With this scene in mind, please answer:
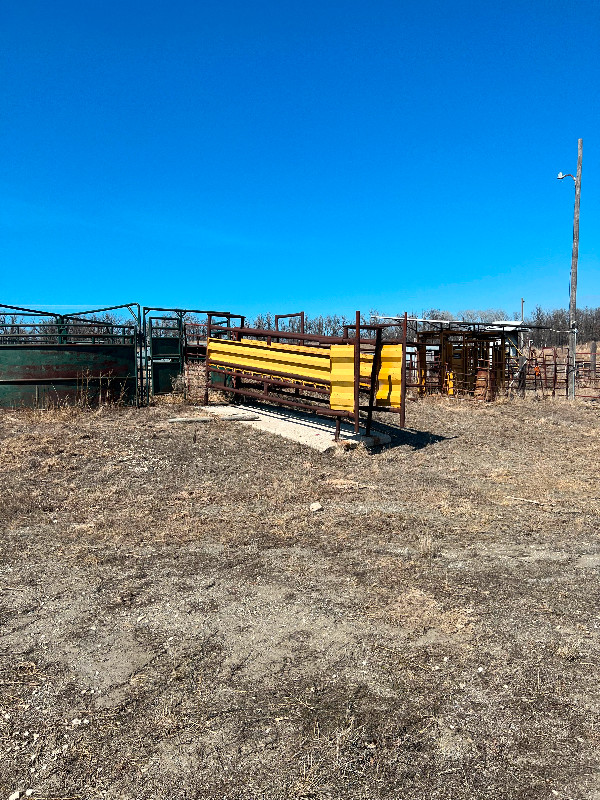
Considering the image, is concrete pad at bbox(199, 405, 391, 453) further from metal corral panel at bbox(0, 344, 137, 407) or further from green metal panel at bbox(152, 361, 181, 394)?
green metal panel at bbox(152, 361, 181, 394)

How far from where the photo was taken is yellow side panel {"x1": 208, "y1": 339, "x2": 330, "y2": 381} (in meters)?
9.26

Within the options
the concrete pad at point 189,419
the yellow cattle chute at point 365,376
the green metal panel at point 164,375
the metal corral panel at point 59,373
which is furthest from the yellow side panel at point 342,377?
the green metal panel at point 164,375

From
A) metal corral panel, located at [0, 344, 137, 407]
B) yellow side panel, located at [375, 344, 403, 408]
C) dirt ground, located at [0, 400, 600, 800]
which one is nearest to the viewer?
dirt ground, located at [0, 400, 600, 800]

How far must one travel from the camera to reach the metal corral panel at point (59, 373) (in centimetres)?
1034

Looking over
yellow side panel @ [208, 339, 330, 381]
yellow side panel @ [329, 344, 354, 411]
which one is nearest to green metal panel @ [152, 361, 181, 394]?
yellow side panel @ [208, 339, 330, 381]

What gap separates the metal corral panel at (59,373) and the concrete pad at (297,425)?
81.7 inches

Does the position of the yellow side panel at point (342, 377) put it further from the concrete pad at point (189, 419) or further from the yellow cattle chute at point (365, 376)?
the concrete pad at point (189, 419)

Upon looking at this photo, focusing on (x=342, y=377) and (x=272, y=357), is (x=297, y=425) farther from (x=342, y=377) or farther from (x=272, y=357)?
(x=342, y=377)

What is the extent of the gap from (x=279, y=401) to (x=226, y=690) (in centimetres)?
749

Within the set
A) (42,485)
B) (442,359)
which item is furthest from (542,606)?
(442,359)

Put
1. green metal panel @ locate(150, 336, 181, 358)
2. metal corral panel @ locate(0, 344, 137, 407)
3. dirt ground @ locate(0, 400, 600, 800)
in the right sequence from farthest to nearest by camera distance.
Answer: green metal panel @ locate(150, 336, 181, 358), metal corral panel @ locate(0, 344, 137, 407), dirt ground @ locate(0, 400, 600, 800)

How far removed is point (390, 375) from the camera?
9.35m

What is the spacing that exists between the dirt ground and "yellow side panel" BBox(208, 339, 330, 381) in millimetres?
2826

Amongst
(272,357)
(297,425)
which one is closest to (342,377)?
(297,425)
